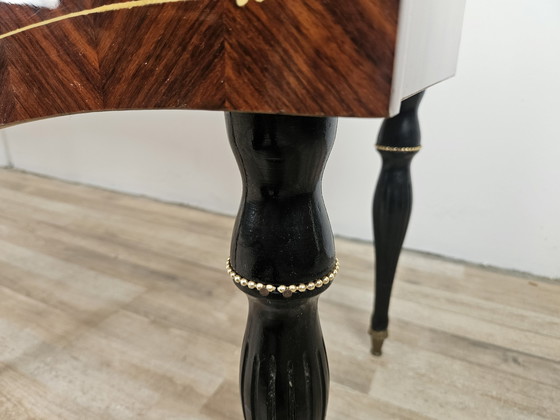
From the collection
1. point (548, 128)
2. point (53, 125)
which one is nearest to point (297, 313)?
point (548, 128)

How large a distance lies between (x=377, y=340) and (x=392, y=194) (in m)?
0.27

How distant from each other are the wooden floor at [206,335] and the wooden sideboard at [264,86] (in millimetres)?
429

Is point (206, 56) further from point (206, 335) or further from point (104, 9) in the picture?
point (206, 335)

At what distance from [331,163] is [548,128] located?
520 millimetres

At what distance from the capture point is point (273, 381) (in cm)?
31

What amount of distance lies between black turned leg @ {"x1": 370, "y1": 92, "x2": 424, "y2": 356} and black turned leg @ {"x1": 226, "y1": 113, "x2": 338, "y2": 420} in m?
0.40

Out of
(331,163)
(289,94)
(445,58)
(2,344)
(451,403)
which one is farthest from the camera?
(331,163)

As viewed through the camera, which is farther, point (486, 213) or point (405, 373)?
point (486, 213)

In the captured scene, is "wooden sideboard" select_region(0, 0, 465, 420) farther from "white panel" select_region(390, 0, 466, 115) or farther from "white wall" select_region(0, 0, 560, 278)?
"white wall" select_region(0, 0, 560, 278)

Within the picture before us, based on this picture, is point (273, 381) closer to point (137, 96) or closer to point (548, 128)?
point (137, 96)

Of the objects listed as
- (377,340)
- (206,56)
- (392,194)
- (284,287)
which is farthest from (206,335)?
(206,56)

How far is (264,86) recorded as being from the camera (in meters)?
0.21

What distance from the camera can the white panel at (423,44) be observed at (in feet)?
0.67

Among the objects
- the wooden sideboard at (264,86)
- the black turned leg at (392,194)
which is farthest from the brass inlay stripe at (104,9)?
the black turned leg at (392,194)
